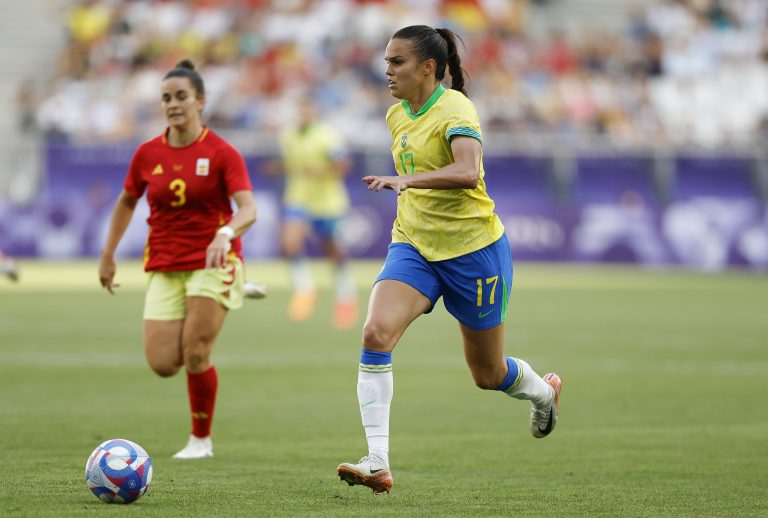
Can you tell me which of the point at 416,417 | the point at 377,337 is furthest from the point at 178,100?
the point at 416,417

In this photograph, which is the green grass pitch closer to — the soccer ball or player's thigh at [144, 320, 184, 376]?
the soccer ball

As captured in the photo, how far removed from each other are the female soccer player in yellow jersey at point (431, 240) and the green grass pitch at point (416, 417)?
0.68 metres

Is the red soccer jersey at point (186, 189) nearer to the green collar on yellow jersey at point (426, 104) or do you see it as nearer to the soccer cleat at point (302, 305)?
the green collar on yellow jersey at point (426, 104)

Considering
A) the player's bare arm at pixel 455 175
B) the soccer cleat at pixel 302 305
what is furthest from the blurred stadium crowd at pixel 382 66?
the player's bare arm at pixel 455 175

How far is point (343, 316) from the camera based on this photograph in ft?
64.6

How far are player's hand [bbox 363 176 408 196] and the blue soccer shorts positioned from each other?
2.49 ft

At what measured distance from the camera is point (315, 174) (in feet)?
Answer: 69.3

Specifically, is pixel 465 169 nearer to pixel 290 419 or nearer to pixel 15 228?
pixel 290 419

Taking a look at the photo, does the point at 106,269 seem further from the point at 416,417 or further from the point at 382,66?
the point at 382,66

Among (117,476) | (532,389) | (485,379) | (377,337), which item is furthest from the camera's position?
(532,389)

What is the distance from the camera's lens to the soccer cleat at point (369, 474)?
7.16 m

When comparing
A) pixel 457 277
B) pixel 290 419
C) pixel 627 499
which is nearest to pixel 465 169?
pixel 457 277

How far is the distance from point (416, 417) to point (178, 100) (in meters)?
3.38

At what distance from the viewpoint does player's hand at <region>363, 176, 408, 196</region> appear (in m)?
6.81
